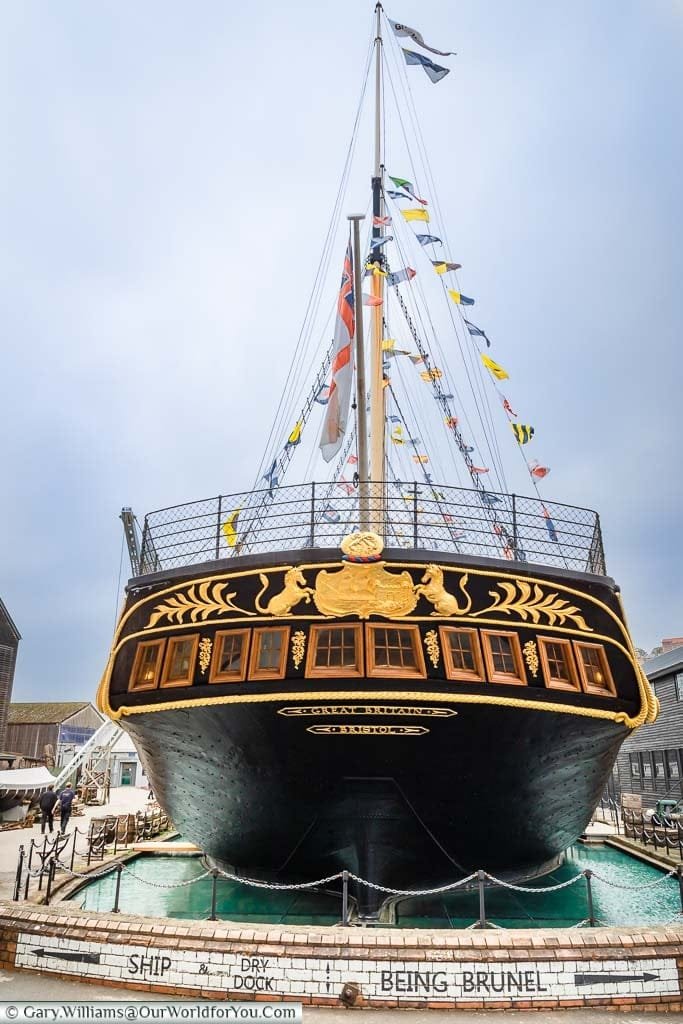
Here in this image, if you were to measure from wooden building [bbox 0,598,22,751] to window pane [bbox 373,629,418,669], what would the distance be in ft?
77.6

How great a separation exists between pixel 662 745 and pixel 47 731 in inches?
1308

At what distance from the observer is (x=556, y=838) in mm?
9867

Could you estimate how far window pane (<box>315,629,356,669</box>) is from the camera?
25.8ft

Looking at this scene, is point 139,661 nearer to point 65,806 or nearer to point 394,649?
point 394,649

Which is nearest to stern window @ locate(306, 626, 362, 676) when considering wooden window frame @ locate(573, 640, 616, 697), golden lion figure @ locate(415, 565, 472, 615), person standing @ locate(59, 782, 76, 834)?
golden lion figure @ locate(415, 565, 472, 615)

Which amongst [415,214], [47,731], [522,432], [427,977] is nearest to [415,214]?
[415,214]

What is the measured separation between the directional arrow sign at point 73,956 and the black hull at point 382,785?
259cm

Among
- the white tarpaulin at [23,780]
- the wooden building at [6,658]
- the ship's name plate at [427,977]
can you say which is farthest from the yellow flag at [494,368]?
the wooden building at [6,658]

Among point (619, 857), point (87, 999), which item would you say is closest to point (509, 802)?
point (87, 999)

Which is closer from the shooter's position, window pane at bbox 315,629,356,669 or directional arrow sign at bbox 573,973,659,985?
directional arrow sign at bbox 573,973,659,985

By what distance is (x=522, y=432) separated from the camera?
1389 centimetres

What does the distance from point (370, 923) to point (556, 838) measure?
10.9 ft

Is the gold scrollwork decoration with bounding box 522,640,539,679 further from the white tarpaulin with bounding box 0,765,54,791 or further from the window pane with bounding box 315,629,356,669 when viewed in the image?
the white tarpaulin with bounding box 0,765,54,791

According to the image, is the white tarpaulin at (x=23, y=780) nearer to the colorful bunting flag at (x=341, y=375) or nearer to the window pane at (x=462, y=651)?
the colorful bunting flag at (x=341, y=375)
